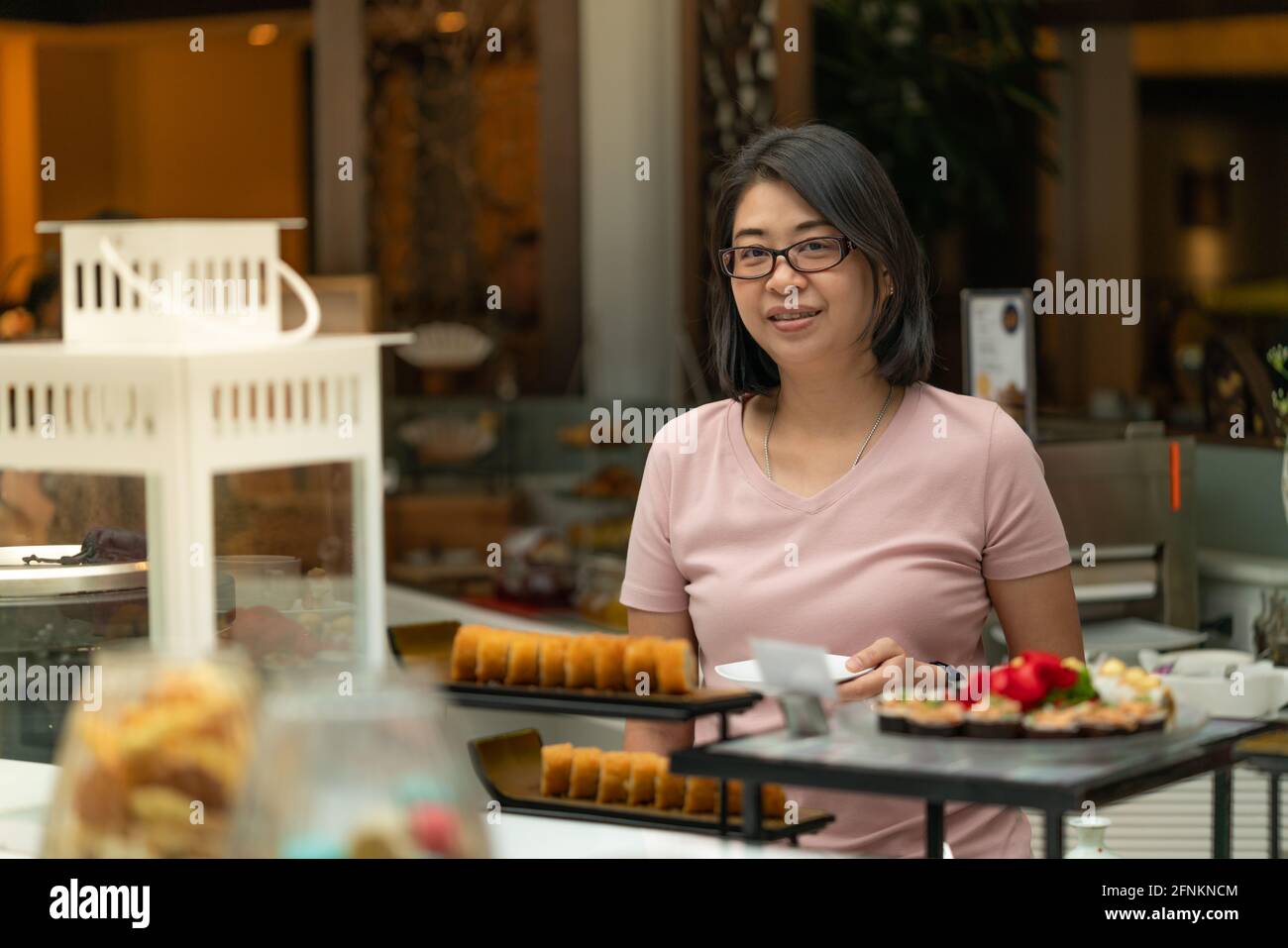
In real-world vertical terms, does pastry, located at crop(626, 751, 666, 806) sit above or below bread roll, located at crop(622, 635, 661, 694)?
below

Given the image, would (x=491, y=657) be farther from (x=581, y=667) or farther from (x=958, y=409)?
(x=958, y=409)

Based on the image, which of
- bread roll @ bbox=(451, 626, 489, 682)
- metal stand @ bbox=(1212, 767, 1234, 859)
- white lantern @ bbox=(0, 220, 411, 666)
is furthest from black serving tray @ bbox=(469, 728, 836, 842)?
metal stand @ bbox=(1212, 767, 1234, 859)

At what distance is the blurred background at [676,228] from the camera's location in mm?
3516

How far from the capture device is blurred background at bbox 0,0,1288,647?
3.52 m

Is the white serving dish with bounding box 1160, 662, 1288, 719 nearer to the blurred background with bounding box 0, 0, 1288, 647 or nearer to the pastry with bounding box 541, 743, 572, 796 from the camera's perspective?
the blurred background with bounding box 0, 0, 1288, 647

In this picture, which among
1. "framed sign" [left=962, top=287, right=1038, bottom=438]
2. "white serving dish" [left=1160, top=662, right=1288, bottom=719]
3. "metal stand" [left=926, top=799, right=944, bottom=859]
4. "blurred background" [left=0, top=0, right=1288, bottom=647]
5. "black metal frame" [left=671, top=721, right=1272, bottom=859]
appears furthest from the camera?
"blurred background" [left=0, top=0, right=1288, bottom=647]

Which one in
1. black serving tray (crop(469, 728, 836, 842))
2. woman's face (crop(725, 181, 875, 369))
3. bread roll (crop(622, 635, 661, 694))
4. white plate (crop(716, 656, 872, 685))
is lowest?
black serving tray (crop(469, 728, 836, 842))

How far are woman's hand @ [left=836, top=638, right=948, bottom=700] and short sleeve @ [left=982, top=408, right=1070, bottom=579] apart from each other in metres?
0.20

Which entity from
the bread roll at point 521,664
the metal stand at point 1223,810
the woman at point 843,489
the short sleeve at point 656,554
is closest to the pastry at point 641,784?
the bread roll at point 521,664

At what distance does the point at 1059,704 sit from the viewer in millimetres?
1315

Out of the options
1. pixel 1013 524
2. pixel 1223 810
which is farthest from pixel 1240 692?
pixel 1013 524

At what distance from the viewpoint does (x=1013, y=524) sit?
69.7 inches

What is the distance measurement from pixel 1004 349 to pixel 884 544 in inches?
70.0
